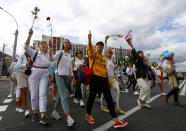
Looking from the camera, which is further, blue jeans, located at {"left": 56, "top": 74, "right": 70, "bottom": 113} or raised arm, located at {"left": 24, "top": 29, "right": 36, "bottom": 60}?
blue jeans, located at {"left": 56, "top": 74, "right": 70, "bottom": 113}

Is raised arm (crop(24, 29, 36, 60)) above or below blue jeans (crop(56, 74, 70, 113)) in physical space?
above

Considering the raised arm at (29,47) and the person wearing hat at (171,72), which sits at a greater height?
the raised arm at (29,47)

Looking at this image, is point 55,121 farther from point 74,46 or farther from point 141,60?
point 74,46

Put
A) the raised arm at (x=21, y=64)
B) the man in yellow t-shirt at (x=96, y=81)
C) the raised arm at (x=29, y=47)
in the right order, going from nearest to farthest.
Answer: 1. the raised arm at (x=29, y=47)
2. the man in yellow t-shirt at (x=96, y=81)
3. the raised arm at (x=21, y=64)

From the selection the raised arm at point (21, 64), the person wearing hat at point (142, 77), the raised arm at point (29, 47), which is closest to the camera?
the raised arm at point (29, 47)

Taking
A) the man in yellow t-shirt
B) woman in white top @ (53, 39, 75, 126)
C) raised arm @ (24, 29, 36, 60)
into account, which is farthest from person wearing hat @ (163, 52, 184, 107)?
raised arm @ (24, 29, 36, 60)

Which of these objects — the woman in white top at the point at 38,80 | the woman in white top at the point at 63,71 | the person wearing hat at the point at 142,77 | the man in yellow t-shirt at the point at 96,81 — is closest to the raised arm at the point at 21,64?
the woman in white top at the point at 38,80

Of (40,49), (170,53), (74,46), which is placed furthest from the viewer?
(74,46)

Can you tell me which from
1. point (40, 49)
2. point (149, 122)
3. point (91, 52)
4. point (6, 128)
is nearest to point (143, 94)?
point (149, 122)

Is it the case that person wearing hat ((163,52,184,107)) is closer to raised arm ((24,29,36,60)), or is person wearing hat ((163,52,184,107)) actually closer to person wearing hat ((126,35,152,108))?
person wearing hat ((126,35,152,108))

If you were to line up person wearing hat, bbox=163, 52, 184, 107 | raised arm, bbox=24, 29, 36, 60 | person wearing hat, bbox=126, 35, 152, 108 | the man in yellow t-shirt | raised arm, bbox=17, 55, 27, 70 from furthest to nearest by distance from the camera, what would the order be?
1. person wearing hat, bbox=163, 52, 184, 107
2. person wearing hat, bbox=126, 35, 152, 108
3. raised arm, bbox=17, 55, 27, 70
4. the man in yellow t-shirt
5. raised arm, bbox=24, 29, 36, 60

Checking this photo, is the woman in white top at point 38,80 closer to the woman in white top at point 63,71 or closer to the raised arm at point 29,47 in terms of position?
the raised arm at point 29,47

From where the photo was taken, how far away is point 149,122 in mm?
2990

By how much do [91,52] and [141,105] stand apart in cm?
269
